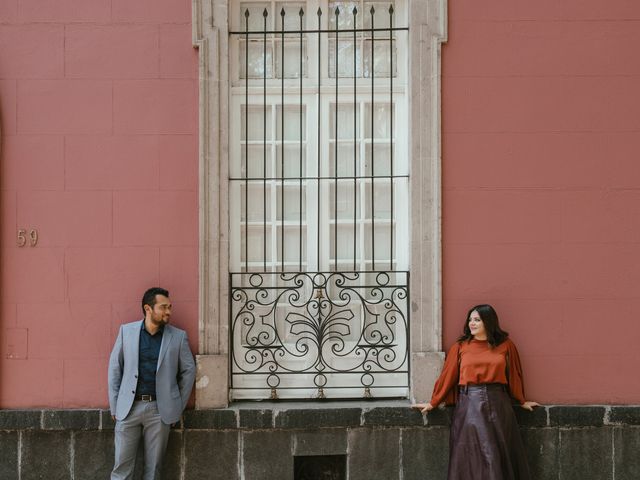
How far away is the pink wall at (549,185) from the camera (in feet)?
18.9

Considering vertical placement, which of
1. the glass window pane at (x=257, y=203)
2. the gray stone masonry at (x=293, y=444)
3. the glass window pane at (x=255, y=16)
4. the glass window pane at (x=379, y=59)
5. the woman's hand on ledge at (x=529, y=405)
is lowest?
the gray stone masonry at (x=293, y=444)

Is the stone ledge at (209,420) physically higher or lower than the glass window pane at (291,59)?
lower

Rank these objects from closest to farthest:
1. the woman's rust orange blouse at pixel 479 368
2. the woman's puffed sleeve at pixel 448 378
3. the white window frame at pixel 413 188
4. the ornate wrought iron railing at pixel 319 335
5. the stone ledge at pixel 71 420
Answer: the woman's rust orange blouse at pixel 479 368, the woman's puffed sleeve at pixel 448 378, the stone ledge at pixel 71 420, the white window frame at pixel 413 188, the ornate wrought iron railing at pixel 319 335

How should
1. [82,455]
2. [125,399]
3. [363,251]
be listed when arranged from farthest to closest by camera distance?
[363,251]
[82,455]
[125,399]

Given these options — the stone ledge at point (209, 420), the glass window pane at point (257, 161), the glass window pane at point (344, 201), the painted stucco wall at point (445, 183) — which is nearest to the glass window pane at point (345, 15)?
the painted stucco wall at point (445, 183)

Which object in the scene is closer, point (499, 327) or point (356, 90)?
point (499, 327)

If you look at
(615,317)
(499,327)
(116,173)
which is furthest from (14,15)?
(615,317)

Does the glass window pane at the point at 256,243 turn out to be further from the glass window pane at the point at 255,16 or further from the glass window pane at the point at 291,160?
the glass window pane at the point at 255,16

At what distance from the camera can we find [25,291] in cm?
575

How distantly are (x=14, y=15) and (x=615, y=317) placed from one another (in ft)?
17.5

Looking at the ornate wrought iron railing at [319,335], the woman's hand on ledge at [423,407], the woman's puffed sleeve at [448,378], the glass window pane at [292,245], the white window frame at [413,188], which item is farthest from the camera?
the glass window pane at [292,245]

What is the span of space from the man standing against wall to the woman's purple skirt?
80.2 inches

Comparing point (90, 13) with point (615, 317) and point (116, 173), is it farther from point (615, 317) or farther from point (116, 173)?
point (615, 317)

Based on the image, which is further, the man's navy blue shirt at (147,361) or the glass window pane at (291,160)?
the glass window pane at (291,160)
